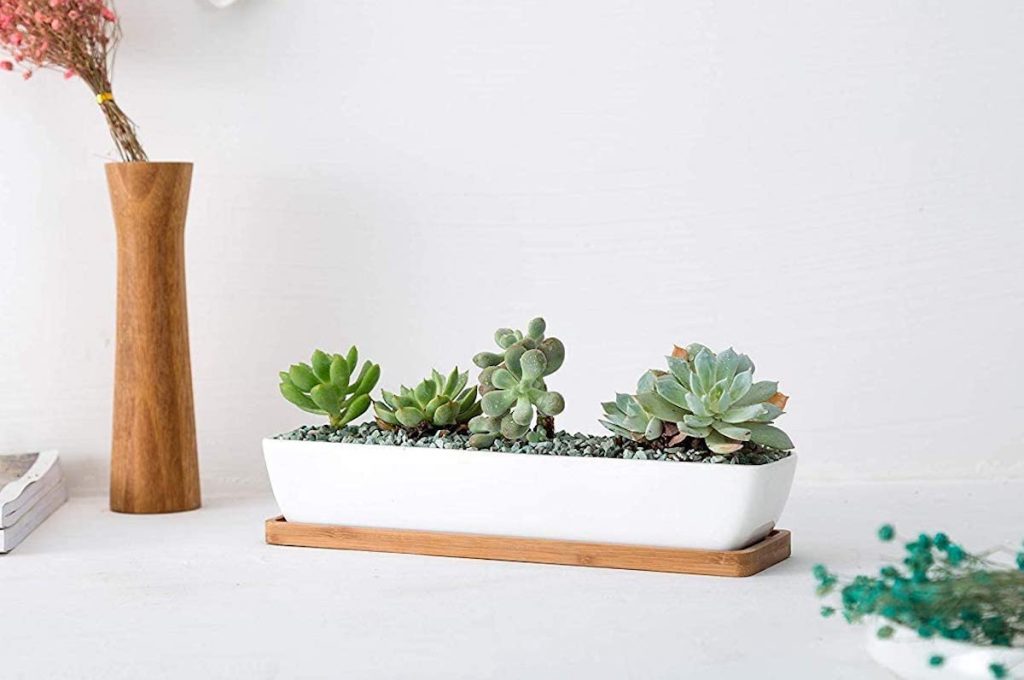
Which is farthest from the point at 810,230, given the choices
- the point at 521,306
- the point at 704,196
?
the point at 521,306

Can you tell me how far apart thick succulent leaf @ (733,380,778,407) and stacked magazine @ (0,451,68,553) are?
1.90 ft

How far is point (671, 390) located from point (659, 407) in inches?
0.7

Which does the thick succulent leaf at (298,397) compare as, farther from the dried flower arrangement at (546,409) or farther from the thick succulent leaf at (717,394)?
the thick succulent leaf at (717,394)

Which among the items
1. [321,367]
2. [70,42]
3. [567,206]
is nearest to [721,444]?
[321,367]

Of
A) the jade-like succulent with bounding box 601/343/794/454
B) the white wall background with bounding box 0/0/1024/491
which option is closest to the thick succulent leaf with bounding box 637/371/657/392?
the jade-like succulent with bounding box 601/343/794/454

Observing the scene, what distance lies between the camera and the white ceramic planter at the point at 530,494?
96 centimetres

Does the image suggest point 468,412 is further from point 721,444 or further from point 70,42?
point 70,42

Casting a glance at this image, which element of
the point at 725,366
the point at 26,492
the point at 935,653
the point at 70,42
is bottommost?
the point at 26,492

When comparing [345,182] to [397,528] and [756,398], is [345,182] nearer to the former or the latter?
[397,528]

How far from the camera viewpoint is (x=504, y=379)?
1022 mm

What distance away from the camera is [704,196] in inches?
53.7

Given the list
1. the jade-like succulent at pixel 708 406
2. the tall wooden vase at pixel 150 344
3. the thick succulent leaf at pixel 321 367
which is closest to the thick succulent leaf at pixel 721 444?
the jade-like succulent at pixel 708 406

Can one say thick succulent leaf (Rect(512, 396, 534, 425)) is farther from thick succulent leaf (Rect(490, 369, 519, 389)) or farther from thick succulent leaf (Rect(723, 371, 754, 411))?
thick succulent leaf (Rect(723, 371, 754, 411))

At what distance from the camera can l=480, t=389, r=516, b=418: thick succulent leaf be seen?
1.02 metres
